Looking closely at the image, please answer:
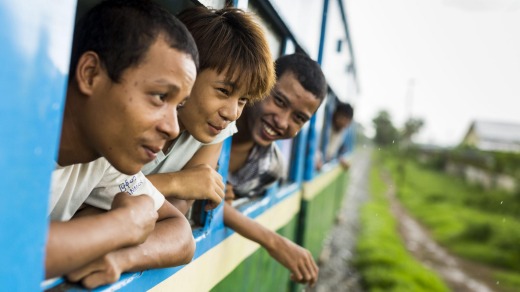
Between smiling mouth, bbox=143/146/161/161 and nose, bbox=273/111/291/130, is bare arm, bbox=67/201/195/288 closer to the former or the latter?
smiling mouth, bbox=143/146/161/161

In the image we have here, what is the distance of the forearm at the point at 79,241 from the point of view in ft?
2.90

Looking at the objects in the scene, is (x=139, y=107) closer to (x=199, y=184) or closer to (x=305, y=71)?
(x=199, y=184)

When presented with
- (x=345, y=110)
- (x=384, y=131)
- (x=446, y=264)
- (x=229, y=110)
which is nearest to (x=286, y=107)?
(x=229, y=110)

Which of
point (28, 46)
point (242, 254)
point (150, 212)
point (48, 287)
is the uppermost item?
point (28, 46)

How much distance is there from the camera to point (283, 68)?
8.52ft

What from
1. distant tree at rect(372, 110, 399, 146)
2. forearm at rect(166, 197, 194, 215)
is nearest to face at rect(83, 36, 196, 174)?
forearm at rect(166, 197, 194, 215)

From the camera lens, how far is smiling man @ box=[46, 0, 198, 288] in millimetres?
958

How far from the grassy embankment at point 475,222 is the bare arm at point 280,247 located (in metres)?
8.97

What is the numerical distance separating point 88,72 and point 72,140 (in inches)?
6.2

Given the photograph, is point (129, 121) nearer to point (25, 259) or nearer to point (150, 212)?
point (150, 212)

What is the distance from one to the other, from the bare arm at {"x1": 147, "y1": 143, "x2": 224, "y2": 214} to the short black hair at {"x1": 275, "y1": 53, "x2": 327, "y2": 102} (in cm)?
80

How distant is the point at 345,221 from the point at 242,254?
11185 millimetres

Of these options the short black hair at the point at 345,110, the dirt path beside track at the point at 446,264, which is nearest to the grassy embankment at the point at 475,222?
the dirt path beside track at the point at 446,264

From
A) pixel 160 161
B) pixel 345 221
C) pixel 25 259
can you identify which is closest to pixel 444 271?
pixel 345 221
